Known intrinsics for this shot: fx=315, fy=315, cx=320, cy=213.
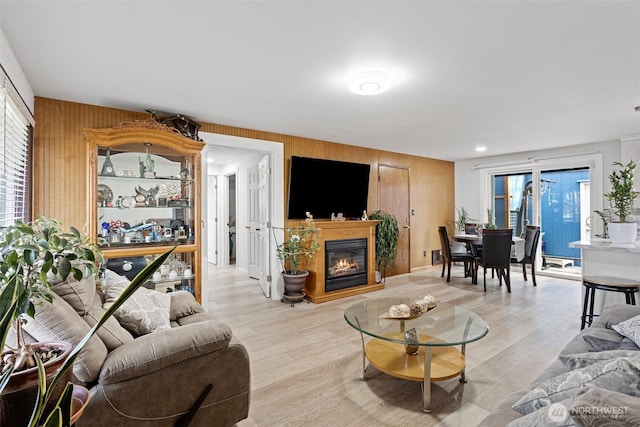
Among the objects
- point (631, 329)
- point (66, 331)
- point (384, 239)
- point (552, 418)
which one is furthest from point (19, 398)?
point (384, 239)

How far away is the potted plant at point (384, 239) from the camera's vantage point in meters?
5.28

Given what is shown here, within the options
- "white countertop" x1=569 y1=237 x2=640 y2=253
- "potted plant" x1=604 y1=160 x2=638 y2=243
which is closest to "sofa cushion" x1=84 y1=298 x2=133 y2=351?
"white countertop" x1=569 y1=237 x2=640 y2=253

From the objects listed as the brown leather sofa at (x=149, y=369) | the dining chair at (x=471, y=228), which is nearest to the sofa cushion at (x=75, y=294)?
the brown leather sofa at (x=149, y=369)

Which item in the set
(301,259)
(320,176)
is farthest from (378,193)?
(301,259)

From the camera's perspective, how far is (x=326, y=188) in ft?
15.9

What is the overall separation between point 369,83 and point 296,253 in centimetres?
244

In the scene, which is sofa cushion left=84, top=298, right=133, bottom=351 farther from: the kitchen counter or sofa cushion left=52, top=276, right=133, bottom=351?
the kitchen counter

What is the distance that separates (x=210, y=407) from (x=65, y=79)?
278 cm

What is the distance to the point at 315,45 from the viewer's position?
207 cm

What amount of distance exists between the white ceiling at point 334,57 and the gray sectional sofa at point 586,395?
1.74 meters

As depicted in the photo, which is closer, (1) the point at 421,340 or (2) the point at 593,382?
(2) the point at 593,382

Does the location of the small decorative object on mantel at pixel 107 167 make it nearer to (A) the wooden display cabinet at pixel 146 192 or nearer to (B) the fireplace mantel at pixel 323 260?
(A) the wooden display cabinet at pixel 146 192

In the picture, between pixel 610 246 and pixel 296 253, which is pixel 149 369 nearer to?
pixel 296 253

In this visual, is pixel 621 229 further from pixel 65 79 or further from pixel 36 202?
pixel 36 202
